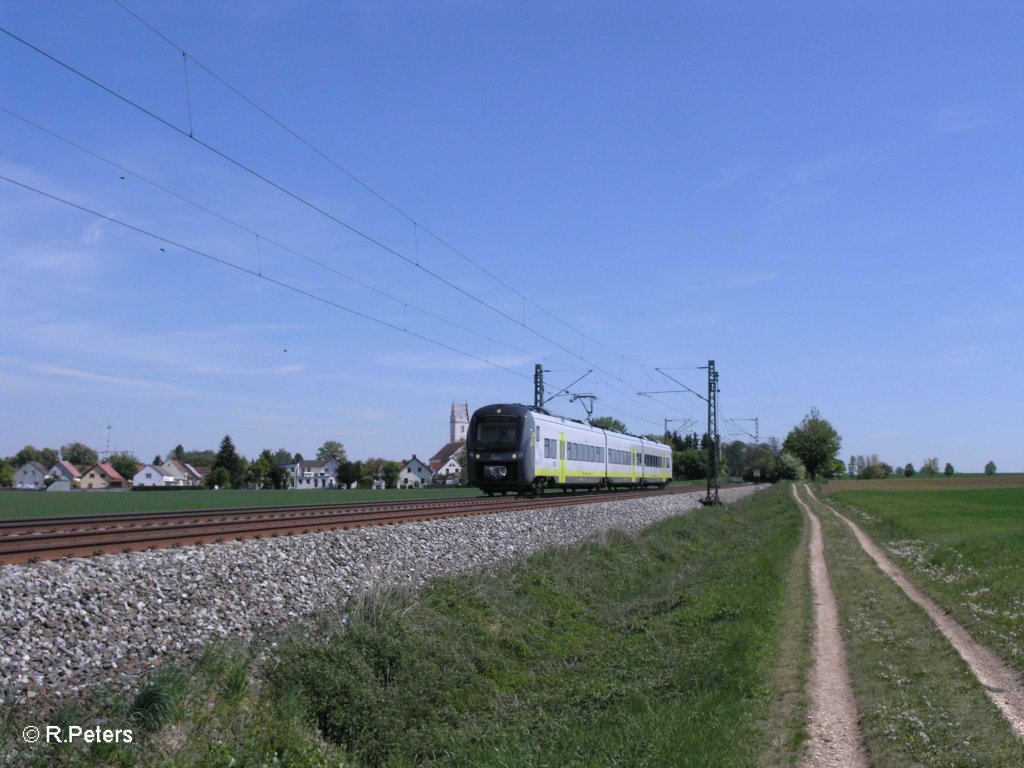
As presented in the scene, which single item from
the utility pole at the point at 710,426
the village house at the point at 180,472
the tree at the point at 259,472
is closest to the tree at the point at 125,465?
the village house at the point at 180,472

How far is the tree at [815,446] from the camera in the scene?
14262 cm

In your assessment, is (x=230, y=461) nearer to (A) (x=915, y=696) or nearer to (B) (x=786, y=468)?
(B) (x=786, y=468)

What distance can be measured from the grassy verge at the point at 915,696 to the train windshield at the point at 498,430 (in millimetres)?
16001

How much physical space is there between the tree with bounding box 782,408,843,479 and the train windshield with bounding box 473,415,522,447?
392 feet

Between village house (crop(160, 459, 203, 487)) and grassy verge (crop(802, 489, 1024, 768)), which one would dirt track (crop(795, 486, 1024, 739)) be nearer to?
grassy verge (crop(802, 489, 1024, 768))

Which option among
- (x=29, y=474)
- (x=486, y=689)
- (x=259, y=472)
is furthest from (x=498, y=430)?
(x=29, y=474)

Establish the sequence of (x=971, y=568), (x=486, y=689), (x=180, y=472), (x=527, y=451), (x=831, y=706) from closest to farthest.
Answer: (x=831, y=706) → (x=486, y=689) → (x=971, y=568) → (x=527, y=451) → (x=180, y=472)

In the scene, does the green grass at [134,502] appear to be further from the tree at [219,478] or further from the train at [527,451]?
the tree at [219,478]

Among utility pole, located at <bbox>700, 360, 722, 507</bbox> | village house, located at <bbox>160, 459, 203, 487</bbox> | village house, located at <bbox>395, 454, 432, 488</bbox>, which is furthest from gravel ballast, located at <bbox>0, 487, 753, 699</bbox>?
village house, located at <bbox>160, 459, 203, 487</bbox>

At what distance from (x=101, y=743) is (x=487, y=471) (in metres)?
24.7

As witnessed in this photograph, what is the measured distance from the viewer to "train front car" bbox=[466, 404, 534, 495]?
30.8 meters

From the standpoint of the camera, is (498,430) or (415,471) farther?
(415,471)

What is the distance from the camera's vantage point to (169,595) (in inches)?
378

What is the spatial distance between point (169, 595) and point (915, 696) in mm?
8127
